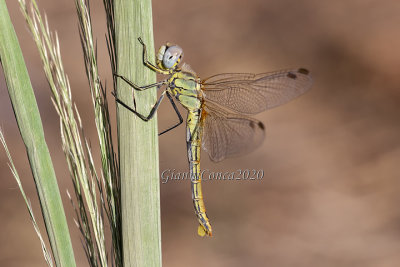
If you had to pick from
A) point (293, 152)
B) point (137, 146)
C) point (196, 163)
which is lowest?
point (137, 146)

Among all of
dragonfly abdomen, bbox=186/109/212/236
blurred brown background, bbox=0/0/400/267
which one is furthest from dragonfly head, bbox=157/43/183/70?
blurred brown background, bbox=0/0/400/267

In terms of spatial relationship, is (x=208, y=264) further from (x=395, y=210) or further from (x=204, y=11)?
(x=204, y=11)

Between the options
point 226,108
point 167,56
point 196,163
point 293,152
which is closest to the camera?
point 167,56

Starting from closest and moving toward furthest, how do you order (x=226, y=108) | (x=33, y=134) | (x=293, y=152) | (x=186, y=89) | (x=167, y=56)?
(x=33, y=134) < (x=167, y=56) < (x=186, y=89) < (x=226, y=108) < (x=293, y=152)

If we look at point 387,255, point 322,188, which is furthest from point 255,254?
point 387,255

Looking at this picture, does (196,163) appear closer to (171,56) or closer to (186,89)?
(186,89)

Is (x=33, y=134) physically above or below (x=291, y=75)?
below

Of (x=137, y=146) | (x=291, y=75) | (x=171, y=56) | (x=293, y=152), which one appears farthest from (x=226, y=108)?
(x=293, y=152)

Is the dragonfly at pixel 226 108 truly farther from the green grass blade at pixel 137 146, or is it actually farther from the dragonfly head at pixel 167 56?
the green grass blade at pixel 137 146
